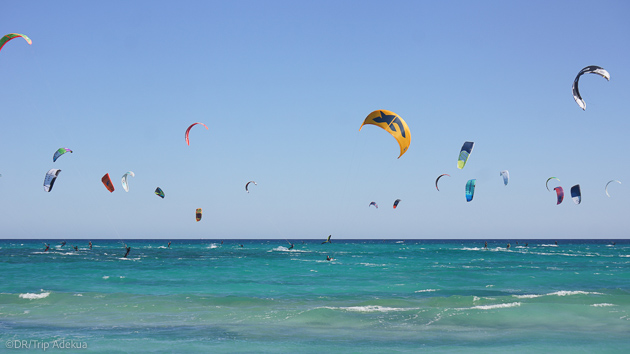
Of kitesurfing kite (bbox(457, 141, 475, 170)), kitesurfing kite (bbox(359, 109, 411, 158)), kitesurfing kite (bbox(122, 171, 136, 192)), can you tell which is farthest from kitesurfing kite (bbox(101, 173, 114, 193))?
kitesurfing kite (bbox(457, 141, 475, 170))

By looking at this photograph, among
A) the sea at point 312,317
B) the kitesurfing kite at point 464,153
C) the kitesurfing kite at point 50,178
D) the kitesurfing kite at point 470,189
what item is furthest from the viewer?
the kitesurfing kite at point 470,189

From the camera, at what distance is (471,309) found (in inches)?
602

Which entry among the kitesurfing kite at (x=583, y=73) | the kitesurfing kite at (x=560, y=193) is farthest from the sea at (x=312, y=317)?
the kitesurfing kite at (x=560, y=193)

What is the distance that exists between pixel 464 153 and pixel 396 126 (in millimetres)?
6896

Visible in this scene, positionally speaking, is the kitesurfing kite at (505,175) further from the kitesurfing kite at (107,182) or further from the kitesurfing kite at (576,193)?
the kitesurfing kite at (107,182)

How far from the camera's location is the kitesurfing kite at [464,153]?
22.5 metres

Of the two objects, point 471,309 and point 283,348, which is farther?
point 471,309

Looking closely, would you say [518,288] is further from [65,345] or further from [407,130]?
[65,345]

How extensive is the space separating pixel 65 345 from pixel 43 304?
679 centimetres

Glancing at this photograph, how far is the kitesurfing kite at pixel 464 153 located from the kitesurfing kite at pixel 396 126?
641cm

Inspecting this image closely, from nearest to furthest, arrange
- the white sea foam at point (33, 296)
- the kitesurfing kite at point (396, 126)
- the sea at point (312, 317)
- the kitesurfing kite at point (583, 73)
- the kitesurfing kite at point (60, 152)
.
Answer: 1. the sea at point (312, 317)
2. the kitesurfing kite at point (583, 73)
3. the kitesurfing kite at point (396, 126)
4. the white sea foam at point (33, 296)
5. the kitesurfing kite at point (60, 152)

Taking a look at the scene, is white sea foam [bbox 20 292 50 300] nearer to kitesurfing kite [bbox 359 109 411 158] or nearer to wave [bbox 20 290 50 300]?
wave [bbox 20 290 50 300]

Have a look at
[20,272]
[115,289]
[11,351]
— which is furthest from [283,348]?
[20,272]

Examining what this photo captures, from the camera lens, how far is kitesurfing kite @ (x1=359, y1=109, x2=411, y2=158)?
16.9 metres
